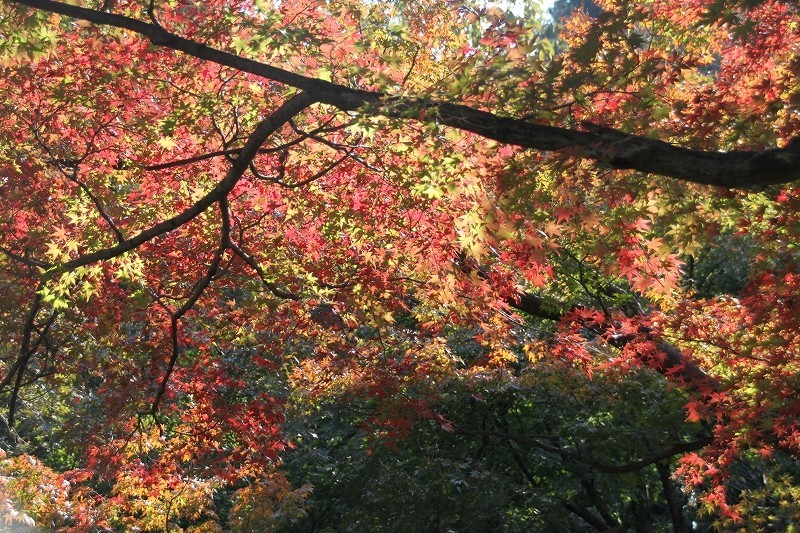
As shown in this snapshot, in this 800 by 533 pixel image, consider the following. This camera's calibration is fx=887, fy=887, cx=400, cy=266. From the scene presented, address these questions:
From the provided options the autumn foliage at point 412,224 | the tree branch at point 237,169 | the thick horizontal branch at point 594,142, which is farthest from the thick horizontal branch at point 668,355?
the thick horizontal branch at point 594,142

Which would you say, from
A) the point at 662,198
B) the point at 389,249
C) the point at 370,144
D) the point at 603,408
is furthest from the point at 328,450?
the point at 662,198

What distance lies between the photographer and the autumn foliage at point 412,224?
466 cm

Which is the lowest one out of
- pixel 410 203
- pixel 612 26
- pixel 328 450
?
pixel 612 26

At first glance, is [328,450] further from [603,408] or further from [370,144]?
[370,144]

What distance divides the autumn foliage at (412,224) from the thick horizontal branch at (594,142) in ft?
0.04

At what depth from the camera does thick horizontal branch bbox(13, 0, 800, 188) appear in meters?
3.72

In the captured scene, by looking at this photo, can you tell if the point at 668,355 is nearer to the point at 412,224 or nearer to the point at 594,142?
the point at 412,224

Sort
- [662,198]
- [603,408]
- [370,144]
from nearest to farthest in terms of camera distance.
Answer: [662,198], [370,144], [603,408]

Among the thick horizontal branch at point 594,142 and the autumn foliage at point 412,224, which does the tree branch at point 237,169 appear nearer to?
the autumn foliage at point 412,224

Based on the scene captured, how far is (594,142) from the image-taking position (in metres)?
3.86

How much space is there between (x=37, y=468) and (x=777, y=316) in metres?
7.46

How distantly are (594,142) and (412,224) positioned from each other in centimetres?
288

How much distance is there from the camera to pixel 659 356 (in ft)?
22.7

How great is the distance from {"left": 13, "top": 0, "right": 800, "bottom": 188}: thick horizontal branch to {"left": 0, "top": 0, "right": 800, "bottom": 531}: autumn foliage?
0.5 inches
